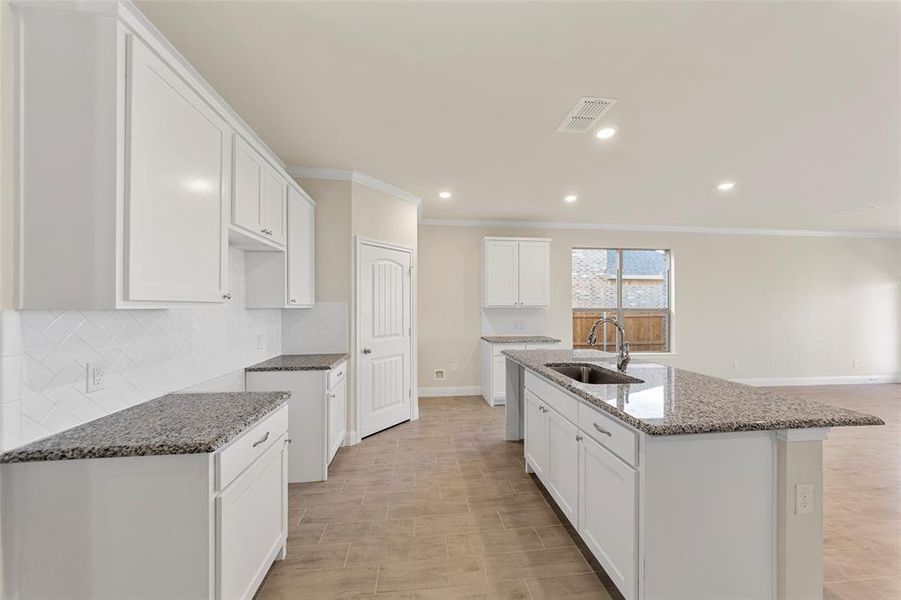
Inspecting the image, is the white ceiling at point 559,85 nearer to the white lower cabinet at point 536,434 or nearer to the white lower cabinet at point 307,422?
the white lower cabinet at point 307,422

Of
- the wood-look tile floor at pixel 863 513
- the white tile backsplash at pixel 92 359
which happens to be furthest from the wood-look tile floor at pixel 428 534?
the wood-look tile floor at pixel 863 513

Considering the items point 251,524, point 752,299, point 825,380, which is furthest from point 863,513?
point 825,380

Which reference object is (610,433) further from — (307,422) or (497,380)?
(497,380)

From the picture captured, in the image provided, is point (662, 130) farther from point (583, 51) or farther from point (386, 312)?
point (386, 312)

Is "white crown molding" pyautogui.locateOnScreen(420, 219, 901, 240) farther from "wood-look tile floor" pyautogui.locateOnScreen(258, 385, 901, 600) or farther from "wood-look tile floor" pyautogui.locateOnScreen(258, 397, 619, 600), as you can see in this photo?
"wood-look tile floor" pyautogui.locateOnScreen(258, 397, 619, 600)

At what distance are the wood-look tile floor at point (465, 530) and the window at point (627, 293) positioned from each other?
2.81 meters

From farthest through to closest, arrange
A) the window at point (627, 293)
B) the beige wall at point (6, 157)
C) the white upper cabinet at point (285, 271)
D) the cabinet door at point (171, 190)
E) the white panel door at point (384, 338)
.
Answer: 1. the window at point (627, 293)
2. the white panel door at point (384, 338)
3. the white upper cabinet at point (285, 271)
4. the cabinet door at point (171, 190)
5. the beige wall at point (6, 157)

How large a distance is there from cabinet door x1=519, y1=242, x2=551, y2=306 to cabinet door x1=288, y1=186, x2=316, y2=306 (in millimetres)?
3075

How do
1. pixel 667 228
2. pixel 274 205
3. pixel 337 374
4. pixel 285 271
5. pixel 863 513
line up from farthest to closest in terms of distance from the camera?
pixel 667 228, pixel 337 374, pixel 285 271, pixel 274 205, pixel 863 513

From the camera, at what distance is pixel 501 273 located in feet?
18.1

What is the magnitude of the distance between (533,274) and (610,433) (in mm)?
4063

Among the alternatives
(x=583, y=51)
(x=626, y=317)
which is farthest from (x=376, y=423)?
(x=626, y=317)

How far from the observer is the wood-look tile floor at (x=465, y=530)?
1.84 meters

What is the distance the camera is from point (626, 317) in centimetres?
629
